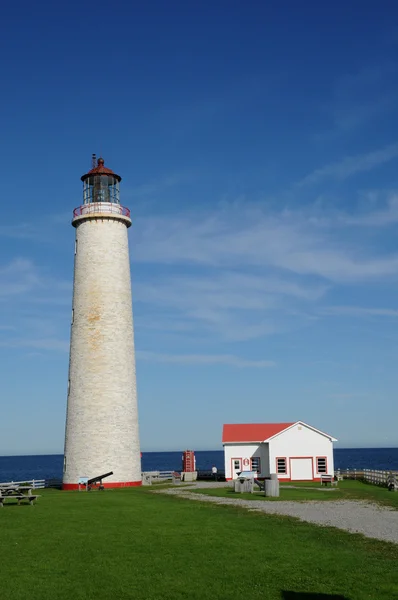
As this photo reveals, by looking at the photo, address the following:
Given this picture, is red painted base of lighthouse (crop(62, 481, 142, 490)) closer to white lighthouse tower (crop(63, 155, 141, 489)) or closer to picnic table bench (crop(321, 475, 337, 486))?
white lighthouse tower (crop(63, 155, 141, 489))

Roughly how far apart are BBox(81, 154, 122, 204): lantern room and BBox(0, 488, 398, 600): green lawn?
24602mm

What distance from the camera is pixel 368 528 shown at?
19.5 m

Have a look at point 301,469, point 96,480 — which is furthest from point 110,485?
point 301,469

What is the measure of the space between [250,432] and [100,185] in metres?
21.2

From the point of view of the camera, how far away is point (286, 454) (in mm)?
47469

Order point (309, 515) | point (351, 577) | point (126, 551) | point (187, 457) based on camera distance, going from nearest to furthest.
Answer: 1. point (351, 577)
2. point (126, 551)
3. point (309, 515)
4. point (187, 457)

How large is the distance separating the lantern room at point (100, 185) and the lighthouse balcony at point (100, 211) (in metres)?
0.66

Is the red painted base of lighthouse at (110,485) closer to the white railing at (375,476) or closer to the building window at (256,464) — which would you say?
the building window at (256,464)

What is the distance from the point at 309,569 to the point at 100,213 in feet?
102

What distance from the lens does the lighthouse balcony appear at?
41.8 meters

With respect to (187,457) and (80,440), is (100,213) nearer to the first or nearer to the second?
(80,440)

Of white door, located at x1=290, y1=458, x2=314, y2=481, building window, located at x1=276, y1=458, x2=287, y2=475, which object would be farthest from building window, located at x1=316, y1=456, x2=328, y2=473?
building window, located at x1=276, y1=458, x2=287, y2=475

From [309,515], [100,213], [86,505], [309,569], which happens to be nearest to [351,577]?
[309,569]

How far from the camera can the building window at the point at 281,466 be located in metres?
47.3
